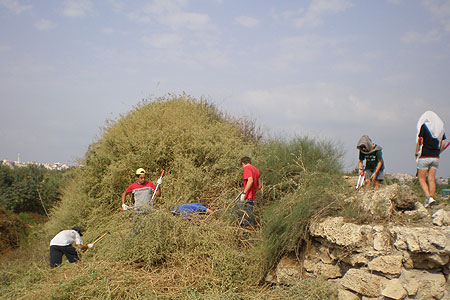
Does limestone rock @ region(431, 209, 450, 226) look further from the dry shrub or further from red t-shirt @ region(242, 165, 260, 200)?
the dry shrub

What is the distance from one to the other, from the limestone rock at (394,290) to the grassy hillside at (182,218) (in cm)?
74

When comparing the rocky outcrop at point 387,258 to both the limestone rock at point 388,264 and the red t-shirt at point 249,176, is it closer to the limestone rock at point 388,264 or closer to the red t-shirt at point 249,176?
the limestone rock at point 388,264

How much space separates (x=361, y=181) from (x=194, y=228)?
322 centimetres

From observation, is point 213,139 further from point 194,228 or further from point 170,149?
point 194,228

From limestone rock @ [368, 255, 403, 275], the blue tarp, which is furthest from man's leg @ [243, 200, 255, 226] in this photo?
limestone rock @ [368, 255, 403, 275]

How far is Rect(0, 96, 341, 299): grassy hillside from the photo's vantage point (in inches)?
226

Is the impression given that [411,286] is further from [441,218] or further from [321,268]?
[321,268]

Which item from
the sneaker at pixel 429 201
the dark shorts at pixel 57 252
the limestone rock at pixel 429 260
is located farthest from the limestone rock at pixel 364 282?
the dark shorts at pixel 57 252

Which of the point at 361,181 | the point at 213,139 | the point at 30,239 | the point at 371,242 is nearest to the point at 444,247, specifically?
the point at 371,242

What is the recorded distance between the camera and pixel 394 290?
462 centimetres

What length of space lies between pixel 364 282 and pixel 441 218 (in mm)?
1355

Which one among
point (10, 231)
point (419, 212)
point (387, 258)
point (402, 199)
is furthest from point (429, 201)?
point (10, 231)

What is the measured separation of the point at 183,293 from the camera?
5.59 m

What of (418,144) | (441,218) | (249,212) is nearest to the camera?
(441,218)
